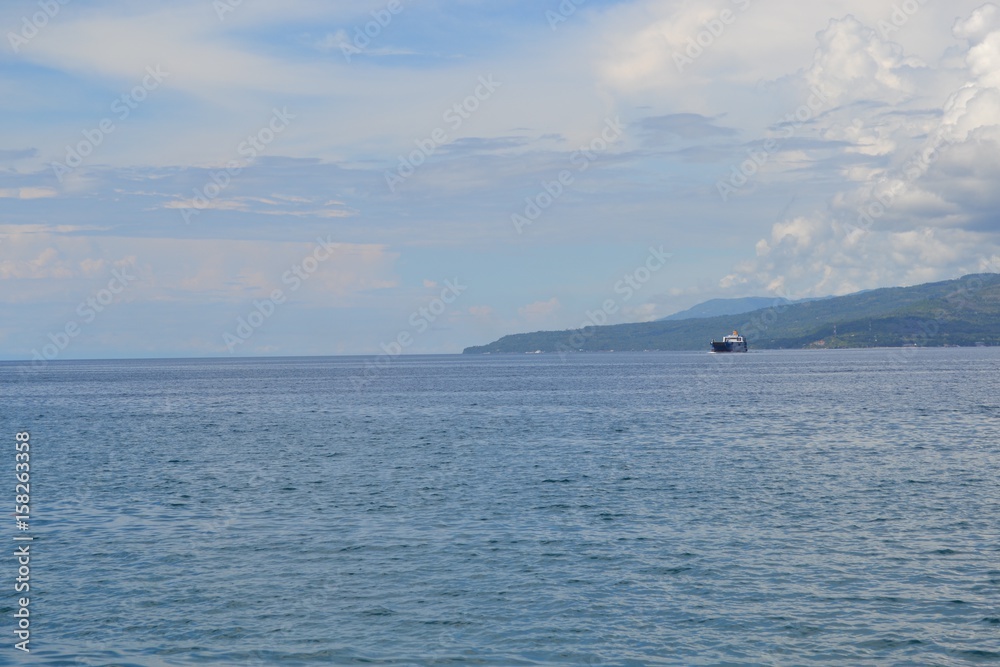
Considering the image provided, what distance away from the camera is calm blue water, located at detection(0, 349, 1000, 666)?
26531 mm

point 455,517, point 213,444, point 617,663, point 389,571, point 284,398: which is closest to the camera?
point 617,663

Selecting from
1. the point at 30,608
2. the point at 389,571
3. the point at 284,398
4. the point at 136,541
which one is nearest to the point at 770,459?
the point at 389,571

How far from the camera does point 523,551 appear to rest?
3697cm

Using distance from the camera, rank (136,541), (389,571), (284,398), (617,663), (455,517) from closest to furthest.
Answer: (617,663) → (389,571) → (136,541) → (455,517) → (284,398)

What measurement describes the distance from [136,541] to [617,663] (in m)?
23.6

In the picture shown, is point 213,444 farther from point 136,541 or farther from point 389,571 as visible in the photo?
point 389,571

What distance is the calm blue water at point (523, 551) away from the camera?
26.5 meters

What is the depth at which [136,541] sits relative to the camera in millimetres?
39688

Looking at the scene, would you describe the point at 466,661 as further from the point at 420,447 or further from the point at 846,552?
the point at 420,447

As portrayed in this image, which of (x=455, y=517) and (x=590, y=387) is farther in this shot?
(x=590, y=387)

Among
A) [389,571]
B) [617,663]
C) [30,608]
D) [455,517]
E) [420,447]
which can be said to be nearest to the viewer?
[617,663]

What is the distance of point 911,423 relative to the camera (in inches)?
3420

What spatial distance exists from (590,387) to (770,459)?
368 ft

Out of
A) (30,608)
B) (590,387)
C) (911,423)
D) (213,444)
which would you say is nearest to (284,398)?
(590,387)
